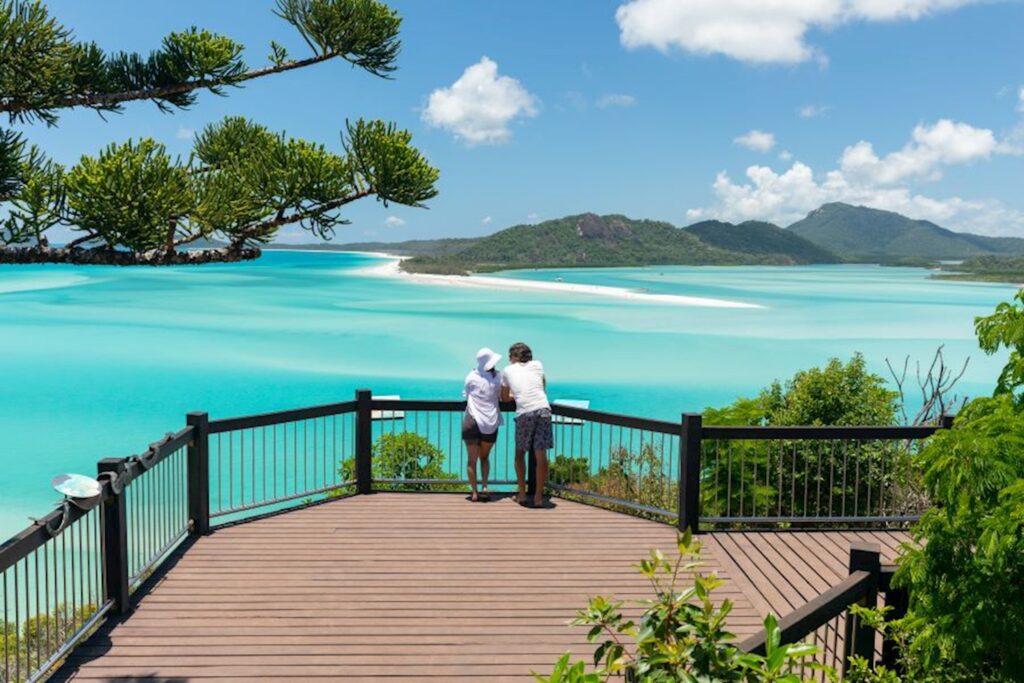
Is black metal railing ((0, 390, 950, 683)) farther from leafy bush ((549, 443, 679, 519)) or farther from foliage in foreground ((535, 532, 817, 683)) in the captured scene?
foliage in foreground ((535, 532, 817, 683))

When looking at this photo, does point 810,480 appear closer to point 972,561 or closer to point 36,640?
point 972,561

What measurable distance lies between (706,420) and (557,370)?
38560mm

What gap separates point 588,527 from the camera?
7.92 meters

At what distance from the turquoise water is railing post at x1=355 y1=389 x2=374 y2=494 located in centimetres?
1890

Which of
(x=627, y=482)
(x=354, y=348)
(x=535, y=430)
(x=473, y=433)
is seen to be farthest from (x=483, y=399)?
(x=354, y=348)

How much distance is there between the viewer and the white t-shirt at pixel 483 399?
821cm

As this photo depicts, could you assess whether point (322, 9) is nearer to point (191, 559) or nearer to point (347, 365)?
point (191, 559)

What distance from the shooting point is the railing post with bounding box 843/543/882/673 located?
13.2ft

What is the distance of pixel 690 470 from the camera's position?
7625 millimetres

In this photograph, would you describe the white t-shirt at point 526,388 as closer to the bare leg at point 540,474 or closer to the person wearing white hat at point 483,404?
the person wearing white hat at point 483,404

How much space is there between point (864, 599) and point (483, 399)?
4.71 metres

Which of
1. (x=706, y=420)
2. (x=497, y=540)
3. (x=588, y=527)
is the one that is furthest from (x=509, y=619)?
(x=706, y=420)

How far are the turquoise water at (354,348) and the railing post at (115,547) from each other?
20.6 meters

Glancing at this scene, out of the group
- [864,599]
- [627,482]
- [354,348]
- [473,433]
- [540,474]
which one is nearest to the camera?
[864,599]
